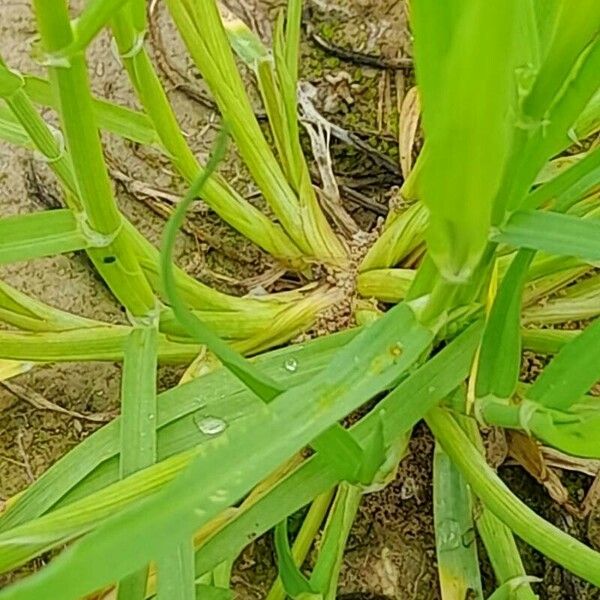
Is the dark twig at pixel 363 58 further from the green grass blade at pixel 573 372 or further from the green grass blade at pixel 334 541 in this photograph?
the green grass blade at pixel 573 372

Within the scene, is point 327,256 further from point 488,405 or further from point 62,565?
point 62,565

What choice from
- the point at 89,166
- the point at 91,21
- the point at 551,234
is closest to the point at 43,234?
the point at 89,166

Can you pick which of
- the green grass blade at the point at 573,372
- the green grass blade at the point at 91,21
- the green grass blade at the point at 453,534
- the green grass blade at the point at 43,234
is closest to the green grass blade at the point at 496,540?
the green grass blade at the point at 453,534

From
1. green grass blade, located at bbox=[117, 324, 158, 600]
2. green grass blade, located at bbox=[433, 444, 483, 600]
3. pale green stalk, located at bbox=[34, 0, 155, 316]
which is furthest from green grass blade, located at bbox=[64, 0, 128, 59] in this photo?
green grass blade, located at bbox=[433, 444, 483, 600]

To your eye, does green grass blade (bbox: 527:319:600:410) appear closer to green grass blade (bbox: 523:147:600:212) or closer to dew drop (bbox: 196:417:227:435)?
green grass blade (bbox: 523:147:600:212)

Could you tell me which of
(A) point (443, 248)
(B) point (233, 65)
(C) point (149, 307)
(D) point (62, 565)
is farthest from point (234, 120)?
(D) point (62, 565)
